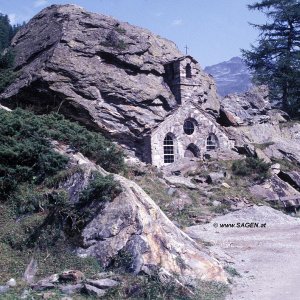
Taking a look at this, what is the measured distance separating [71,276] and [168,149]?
61.8 ft

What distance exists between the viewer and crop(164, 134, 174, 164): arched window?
2750 centimetres

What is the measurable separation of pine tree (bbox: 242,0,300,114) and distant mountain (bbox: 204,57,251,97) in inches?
1560

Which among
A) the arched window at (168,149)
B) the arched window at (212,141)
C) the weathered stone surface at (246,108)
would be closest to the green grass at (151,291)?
the arched window at (168,149)

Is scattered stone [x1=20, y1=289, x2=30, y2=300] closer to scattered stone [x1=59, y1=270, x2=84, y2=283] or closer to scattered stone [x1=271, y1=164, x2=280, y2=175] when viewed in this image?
scattered stone [x1=59, y1=270, x2=84, y2=283]

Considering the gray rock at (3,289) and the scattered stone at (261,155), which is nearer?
the gray rock at (3,289)

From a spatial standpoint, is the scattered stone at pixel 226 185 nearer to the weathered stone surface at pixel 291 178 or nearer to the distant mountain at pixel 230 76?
the weathered stone surface at pixel 291 178

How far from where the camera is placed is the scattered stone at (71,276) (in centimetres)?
909

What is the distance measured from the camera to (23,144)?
43.2 feet

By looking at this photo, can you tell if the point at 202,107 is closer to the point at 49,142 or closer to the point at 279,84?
the point at 279,84

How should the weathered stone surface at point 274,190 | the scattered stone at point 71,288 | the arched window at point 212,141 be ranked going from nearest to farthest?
1. the scattered stone at point 71,288
2. the weathered stone surface at point 274,190
3. the arched window at point 212,141

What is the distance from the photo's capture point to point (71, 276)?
9.13 metres

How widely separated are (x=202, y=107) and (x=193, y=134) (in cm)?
285

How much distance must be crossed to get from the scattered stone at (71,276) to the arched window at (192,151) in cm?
1949

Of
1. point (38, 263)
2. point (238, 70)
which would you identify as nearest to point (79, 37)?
point (38, 263)
